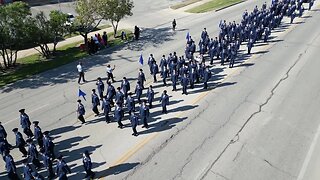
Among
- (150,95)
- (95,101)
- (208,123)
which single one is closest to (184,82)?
(150,95)

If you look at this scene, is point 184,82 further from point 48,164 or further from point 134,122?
point 48,164

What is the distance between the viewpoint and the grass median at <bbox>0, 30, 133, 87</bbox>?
2523 cm

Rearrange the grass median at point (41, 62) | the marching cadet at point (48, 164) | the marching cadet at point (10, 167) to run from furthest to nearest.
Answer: the grass median at point (41, 62) < the marching cadet at point (48, 164) < the marching cadet at point (10, 167)

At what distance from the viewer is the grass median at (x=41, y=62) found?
25234mm

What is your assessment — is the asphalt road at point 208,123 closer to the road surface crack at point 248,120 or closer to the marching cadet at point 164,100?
the road surface crack at point 248,120

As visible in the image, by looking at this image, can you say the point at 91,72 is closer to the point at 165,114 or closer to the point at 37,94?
the point at 37,94

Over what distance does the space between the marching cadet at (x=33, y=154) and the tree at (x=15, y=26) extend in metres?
A: 13.4

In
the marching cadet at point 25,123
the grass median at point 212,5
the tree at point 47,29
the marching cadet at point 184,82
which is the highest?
the grass median at point 212,5

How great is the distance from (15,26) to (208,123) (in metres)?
16.1

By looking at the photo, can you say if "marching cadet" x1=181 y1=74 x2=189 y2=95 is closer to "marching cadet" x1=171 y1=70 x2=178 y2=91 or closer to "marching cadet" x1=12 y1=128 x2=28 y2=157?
"marching cadet" x1=171 y1=70 x2=178 y2=91

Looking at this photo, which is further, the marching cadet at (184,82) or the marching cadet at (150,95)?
the marching cadet at (184,82)

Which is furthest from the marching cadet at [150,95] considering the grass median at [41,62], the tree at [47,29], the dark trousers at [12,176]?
the tree at [47,29]

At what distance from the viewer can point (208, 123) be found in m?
16.4

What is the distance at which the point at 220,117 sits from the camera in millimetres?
A: 16891
